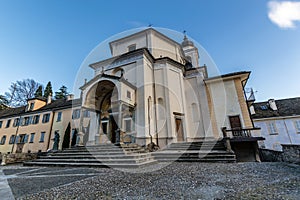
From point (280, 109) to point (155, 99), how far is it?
1885cm

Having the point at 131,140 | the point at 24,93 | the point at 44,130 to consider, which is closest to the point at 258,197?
the point at 131,140

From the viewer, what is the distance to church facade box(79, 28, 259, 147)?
11008mm

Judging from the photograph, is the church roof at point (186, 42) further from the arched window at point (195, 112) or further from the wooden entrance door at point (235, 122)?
the wooden entrance door at point (235, 122)

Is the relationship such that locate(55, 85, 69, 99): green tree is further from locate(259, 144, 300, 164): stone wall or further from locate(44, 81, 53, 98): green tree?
locate(259, 144, 300, 164): stone wall

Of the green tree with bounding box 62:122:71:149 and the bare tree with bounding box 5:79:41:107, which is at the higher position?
the bare tree with bounding box 5:79:41:107

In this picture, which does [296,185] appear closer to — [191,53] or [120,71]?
[120,71]

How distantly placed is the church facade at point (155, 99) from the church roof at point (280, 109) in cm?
793

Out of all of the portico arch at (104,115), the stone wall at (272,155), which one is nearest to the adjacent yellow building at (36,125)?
the portico arch at (104,115)

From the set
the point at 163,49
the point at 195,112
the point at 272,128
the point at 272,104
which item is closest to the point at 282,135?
the point at 272,128

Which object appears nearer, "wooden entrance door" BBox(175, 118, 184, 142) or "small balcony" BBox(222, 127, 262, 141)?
"small balcony" BBox(222, 127, 262, 141)

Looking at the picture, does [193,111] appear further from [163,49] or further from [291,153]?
[291,153]

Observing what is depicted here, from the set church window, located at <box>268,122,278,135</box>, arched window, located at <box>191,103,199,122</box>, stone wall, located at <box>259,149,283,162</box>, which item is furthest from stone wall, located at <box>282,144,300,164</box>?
church window, located at <box>268,122,278,135</box>

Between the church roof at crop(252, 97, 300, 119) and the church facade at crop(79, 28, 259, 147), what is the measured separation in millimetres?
7927

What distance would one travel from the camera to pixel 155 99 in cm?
1259
